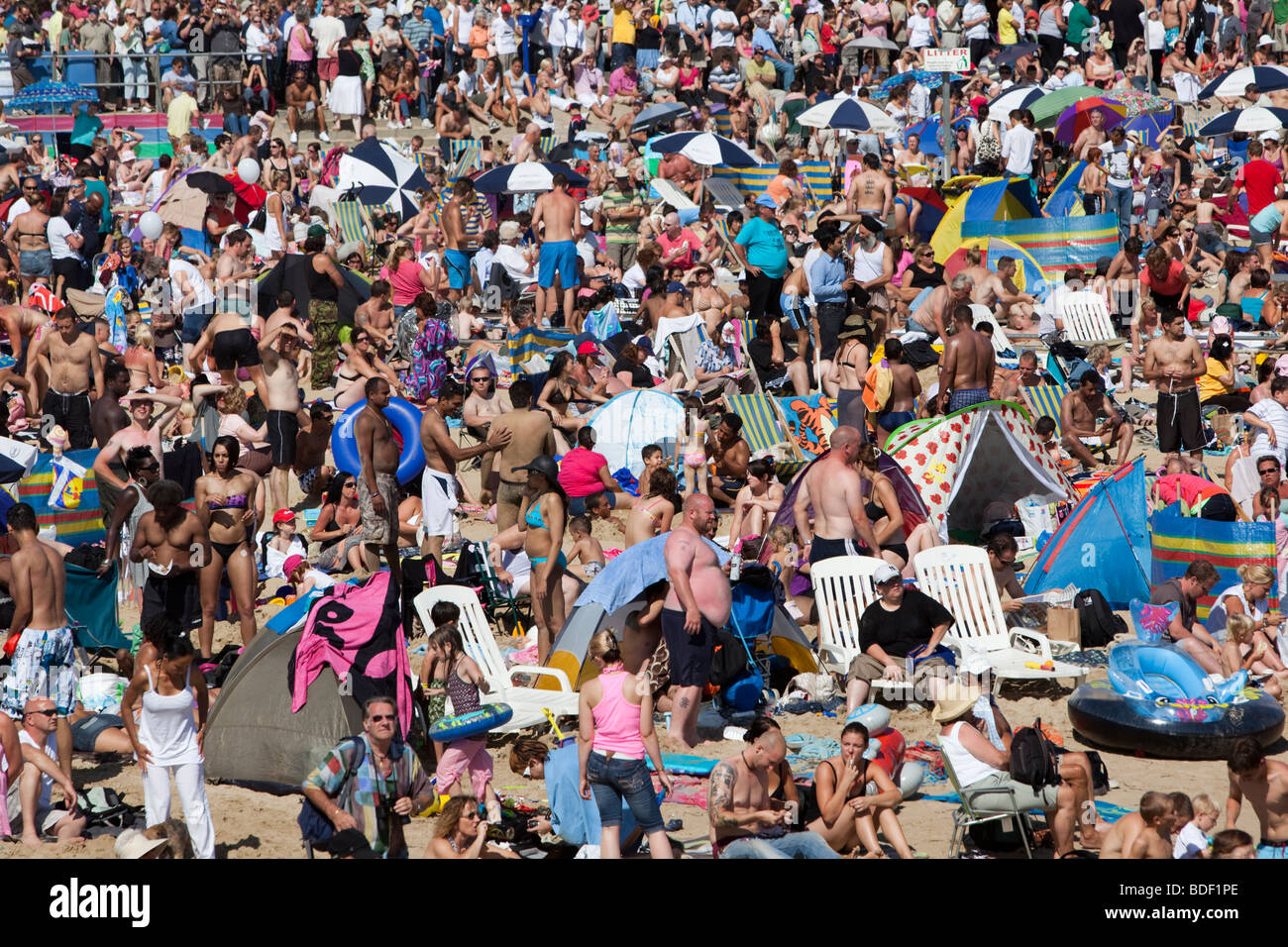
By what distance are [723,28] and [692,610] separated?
17077 millimetres

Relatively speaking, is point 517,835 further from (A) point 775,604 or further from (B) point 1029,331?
(B) point 1029,331

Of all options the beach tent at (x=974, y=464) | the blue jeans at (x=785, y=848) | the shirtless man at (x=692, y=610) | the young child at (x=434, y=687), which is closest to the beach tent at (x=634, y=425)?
the beach tent at (x=974, y=464)

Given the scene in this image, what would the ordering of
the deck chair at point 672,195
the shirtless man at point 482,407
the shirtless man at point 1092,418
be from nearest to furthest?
1. the shirtless man at point 482,407
2. the shirtless man at point 1092,418
3. the deck chair at point 672,195

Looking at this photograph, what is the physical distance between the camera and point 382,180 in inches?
764

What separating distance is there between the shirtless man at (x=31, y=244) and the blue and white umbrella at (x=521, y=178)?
177 inches

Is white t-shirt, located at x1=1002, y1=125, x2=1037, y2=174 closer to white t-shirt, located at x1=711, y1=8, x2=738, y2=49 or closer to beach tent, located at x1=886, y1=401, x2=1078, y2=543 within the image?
white t-shirt, located at x1=711, y1=8, x2=738, y2=49

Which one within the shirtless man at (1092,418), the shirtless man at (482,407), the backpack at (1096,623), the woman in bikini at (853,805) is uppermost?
the shirtless man at (482,407)

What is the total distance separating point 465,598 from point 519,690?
2.26 feet

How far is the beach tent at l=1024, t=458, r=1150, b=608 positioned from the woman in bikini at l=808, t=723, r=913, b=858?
11.7 feet

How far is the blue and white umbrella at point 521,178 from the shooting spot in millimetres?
19078

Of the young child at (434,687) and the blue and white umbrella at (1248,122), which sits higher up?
the blue and white umbrella at (1248,122)

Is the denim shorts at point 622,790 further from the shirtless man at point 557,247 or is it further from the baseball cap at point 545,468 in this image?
the shirtless man at point 557,247

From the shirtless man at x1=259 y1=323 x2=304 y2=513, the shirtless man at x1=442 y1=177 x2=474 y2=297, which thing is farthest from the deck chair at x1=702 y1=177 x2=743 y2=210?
the shirtless man at x1=259 y1=323 x2=304 y2=513

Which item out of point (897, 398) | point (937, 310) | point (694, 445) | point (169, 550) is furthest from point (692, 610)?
point (937, 310)
